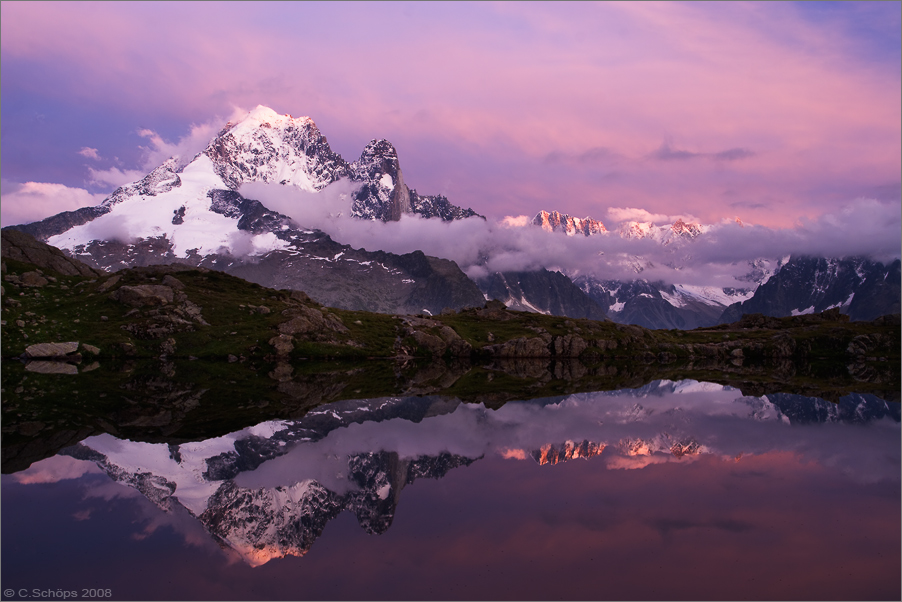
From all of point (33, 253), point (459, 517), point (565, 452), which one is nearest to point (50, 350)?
point (33, 253)

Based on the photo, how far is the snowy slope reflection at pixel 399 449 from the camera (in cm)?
2991

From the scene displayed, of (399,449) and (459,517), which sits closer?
(459,517)

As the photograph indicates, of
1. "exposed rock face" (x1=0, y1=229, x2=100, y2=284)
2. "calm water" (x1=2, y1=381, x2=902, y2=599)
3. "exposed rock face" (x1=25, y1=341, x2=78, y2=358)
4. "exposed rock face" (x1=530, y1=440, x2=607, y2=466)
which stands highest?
"exposed rock face" (x1=0, y1=229, x2=100, y2=284)

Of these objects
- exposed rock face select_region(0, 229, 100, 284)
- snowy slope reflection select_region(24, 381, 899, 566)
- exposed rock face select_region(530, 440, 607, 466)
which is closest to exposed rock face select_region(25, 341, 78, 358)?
exposed rock face select_region(0, 229, 100, 284)

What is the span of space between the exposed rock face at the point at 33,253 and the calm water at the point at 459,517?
482ft

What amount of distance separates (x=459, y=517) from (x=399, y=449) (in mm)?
15826

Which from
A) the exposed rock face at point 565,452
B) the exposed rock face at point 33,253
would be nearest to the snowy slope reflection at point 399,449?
the exposed rock face at point 565,452

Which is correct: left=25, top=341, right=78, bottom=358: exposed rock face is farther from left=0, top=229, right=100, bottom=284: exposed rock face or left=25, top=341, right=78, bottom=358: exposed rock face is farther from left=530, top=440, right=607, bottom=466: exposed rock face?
left=530, top=440, right=607, bottom=466: exposed rock face

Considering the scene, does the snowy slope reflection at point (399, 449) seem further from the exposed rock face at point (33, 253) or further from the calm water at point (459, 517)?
the exposed rock face at point (33, 253)

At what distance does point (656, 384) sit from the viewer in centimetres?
10350

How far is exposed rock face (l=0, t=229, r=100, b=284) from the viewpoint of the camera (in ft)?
504

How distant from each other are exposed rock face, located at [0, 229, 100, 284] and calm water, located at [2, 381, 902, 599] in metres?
147

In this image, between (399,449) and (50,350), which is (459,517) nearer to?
(399,449)

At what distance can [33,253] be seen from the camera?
157000 millimetres
